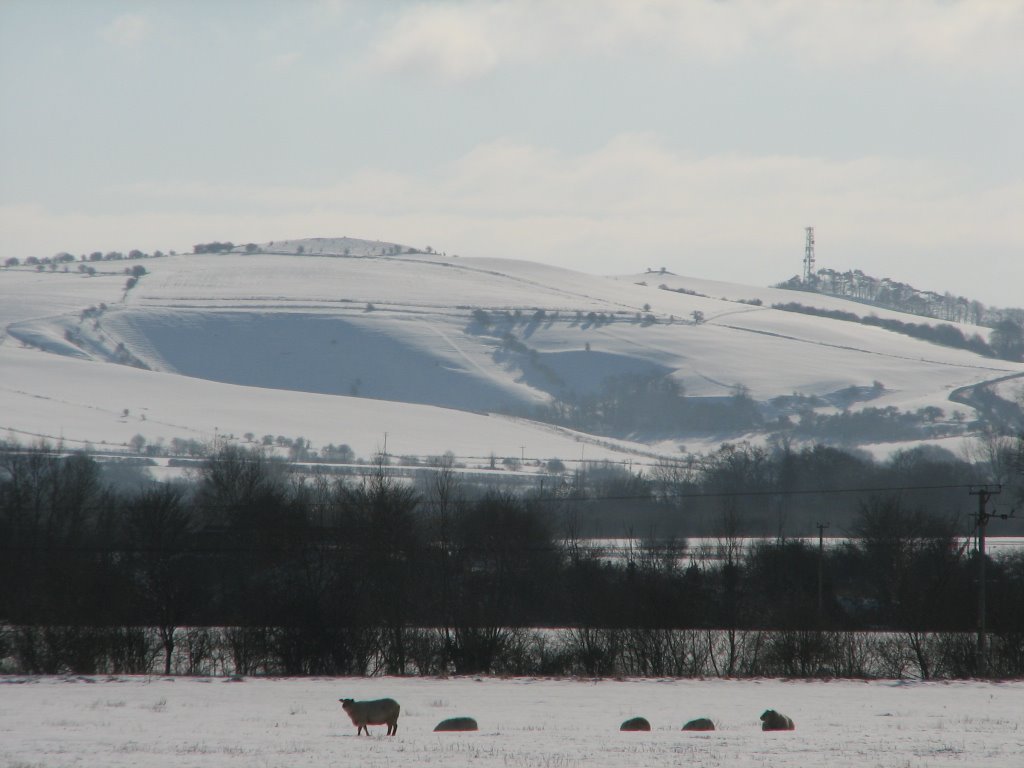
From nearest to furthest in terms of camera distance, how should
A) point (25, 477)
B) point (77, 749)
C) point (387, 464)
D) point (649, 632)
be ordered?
point (77, 749), point (649, 632), point (25, 477), point (387, 464)

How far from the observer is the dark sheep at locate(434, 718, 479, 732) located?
24.6m

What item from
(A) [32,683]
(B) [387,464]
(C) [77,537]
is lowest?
(A) [32,683]

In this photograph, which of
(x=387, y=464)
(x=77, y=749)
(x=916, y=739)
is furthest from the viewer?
(x=387, y=464)

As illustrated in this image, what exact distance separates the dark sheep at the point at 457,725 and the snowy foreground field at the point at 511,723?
1.41 ft

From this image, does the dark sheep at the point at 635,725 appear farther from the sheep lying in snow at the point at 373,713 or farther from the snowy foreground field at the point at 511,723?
the sheep lying in snow at the point at 373,713

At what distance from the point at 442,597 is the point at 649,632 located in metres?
9.10

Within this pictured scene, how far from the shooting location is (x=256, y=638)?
156ft

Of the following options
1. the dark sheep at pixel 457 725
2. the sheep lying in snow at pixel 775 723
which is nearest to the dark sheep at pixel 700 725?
the sheep lying in snow at pixel 775 723

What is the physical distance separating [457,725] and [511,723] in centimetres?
218

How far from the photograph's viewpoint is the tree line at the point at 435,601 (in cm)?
4666

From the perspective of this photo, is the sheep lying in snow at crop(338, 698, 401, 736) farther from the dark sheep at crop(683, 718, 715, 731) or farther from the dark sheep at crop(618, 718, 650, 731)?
the dark sheep at crop(683, 718, 715, 731)

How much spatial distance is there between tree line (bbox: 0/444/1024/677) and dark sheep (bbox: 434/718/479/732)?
68.4 feet

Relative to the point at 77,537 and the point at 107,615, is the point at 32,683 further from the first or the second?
the point at 77,537

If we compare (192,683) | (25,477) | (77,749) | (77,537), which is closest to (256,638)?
(192,683)
